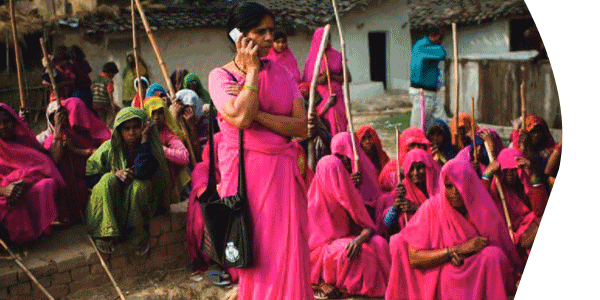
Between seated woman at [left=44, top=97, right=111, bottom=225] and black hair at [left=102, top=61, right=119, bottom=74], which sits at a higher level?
black hair at [left=102, top=61, right=119, bottom=74]

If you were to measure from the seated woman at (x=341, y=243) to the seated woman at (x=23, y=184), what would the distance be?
1921 millimetres

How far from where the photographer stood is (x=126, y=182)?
597 cm

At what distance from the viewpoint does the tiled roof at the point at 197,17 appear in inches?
608

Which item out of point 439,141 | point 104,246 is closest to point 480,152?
point 439,141

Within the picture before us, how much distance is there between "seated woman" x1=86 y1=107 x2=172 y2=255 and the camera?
5887 mm

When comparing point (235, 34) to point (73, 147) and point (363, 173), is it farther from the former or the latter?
point (73, 147)

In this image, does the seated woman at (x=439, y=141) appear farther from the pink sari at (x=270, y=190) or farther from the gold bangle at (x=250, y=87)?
the gold bangle at (x=250, y=87)

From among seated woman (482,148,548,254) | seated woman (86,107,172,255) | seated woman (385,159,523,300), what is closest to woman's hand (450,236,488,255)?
seated woman (385,159,523,300)

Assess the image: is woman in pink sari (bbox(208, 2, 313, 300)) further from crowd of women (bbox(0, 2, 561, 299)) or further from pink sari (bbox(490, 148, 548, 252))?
pink sari (bbox(490, 148, 548, 252))

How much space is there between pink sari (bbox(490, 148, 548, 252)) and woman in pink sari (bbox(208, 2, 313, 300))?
2394mm

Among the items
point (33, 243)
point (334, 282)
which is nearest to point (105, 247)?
point (33, 243)

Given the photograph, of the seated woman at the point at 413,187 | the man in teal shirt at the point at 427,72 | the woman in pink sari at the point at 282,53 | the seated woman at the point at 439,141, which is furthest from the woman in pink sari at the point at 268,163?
the man in teal shirt at the point at 427,72

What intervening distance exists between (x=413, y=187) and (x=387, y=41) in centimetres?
1591

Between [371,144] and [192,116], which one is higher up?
[192,116]
